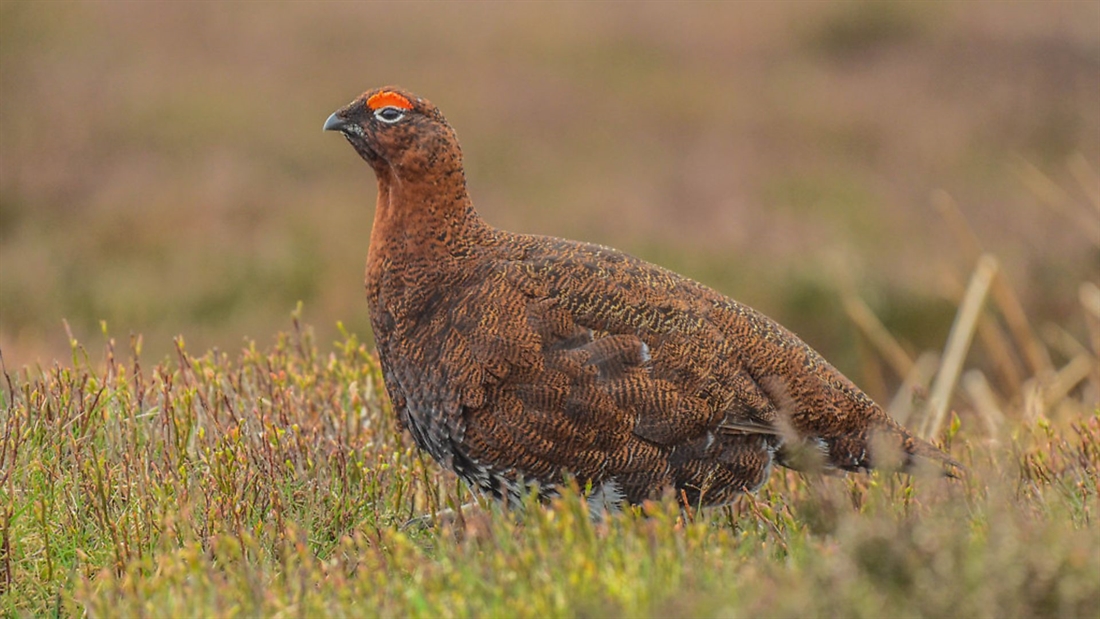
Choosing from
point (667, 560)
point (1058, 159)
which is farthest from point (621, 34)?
point (667, 560)

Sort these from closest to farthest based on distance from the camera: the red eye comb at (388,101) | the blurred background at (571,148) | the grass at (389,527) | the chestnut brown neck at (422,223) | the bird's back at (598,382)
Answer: the grass at (389,527) → the bird's back at (598,382) → the chestnut brown neck at (422,223) → the red eye comb at (388,101) → the blurred background at (571,148)

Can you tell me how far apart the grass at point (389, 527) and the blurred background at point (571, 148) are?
17.8ft

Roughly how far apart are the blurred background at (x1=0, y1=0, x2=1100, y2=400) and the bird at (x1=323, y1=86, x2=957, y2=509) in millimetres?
5872

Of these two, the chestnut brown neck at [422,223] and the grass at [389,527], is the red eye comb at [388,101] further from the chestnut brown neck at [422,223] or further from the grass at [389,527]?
the grass at [389,527]

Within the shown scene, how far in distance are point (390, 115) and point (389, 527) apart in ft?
4.64

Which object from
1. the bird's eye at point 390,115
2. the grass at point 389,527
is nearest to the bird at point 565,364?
the bird's eye at point 390,115

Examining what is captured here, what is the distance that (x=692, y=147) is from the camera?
1569 centimetres

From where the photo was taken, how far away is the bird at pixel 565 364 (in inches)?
162

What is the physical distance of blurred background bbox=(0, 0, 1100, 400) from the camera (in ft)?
37.6

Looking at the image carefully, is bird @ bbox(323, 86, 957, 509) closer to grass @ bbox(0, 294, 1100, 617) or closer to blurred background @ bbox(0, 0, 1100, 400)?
grass @ bbox(0, 294, 1100, 617)

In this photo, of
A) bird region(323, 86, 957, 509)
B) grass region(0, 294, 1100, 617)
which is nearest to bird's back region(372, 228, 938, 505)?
bird region(323, 86, 957, 509)

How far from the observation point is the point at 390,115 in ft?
14.8

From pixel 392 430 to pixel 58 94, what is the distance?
11.1 m

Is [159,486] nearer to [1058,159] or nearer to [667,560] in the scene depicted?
[667,560]
